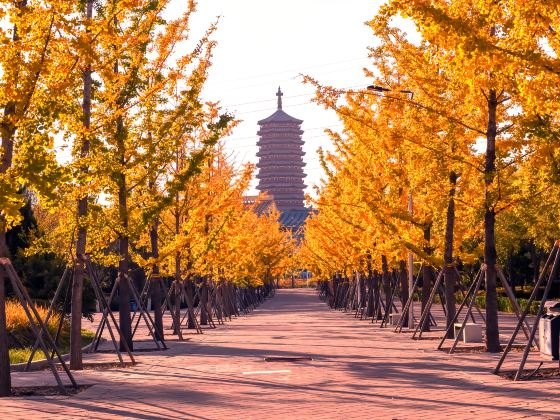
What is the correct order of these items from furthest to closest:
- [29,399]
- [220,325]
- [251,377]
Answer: [220,325]
[251,377]
[29,399]

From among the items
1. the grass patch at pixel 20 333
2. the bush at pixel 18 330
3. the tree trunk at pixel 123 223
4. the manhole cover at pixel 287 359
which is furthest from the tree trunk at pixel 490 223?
the bush at pixel 18 330

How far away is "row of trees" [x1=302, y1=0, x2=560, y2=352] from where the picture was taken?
41.8ft

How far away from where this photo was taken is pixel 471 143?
73.2ft

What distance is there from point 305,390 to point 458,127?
877cm

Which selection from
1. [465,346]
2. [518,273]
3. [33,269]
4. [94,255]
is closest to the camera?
[94,255]

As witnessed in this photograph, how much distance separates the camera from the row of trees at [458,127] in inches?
501

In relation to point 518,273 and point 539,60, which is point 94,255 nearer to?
point 539,60

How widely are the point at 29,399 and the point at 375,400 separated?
5.09m

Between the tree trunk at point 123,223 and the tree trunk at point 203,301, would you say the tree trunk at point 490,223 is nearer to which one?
the tree trunk at point 123,223

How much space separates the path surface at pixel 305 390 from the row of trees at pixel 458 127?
3.60 metres

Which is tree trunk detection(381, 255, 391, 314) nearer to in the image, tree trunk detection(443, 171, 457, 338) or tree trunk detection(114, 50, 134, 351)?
tree trunk detection(443, 171, 457, 338)

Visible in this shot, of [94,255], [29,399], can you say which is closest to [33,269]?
[94,255]

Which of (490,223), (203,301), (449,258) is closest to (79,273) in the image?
(490,223)

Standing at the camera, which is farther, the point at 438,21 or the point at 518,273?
the point at 518,273
